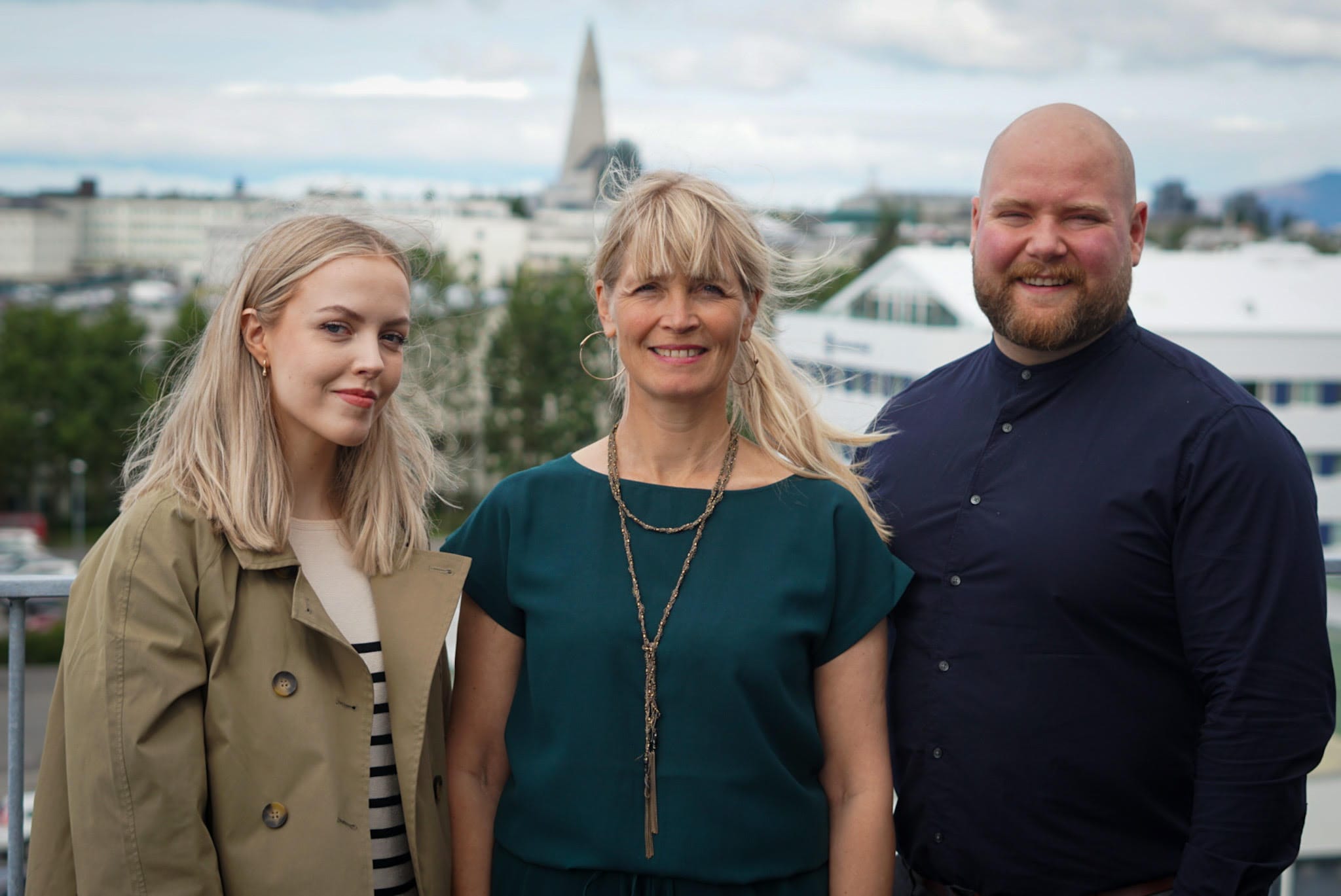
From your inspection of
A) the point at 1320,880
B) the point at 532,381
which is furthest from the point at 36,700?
the point at 1320,880

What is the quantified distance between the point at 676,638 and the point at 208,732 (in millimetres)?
770

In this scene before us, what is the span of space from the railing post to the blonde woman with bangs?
2.50 feet

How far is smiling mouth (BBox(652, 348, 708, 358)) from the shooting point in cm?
242

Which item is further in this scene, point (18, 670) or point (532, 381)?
point (532, 381)

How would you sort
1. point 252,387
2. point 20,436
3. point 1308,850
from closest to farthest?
point 252,387
point 1308,850
point 20,436

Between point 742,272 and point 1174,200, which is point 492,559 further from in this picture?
point 1174,200

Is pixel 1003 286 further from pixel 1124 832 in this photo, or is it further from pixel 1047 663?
pixel 1124 832

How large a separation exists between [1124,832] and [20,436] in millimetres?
53959

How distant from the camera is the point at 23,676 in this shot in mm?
2520

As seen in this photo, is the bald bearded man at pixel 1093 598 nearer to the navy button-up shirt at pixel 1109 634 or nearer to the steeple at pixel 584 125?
the navy button-up shirt at pixel 1109 634

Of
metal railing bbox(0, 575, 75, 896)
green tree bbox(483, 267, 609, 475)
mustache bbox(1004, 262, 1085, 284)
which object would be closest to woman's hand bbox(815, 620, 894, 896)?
mustache bbox(1004, 262, 1085, 284)

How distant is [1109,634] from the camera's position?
236cm

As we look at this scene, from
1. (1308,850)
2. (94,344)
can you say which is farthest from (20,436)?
(1308,850)

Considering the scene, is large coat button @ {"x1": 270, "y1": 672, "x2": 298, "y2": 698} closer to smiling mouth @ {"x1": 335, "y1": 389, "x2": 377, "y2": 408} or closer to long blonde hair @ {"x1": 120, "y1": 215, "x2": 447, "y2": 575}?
long blonde hair @ {"x1": 120, "y1": 215, "x2": 447, "y2": 575}
